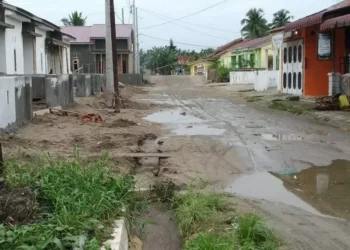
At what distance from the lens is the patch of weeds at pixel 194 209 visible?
605 cm

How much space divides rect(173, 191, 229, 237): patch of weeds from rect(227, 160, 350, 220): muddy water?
100cm

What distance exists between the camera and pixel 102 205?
5.48 metres

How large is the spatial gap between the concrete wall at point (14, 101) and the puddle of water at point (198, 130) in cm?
427

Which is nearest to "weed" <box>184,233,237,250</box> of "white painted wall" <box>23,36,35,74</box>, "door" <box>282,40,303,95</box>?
"door" <box>282,40,303,95</box>

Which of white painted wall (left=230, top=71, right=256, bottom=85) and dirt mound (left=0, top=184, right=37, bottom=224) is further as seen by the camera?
white painted wall (left=230, top=71, right=256, bottom=85)

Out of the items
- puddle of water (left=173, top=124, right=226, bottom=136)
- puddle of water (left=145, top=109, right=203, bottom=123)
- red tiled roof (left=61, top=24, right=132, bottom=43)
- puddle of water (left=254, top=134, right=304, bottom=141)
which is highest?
red tiled roof (left=61, top=24, right=132, bottom=43)

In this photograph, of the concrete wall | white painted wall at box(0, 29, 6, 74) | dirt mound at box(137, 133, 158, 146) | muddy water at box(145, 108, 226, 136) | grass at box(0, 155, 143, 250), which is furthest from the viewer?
white painted wall at box(0, 29, 6, 74)

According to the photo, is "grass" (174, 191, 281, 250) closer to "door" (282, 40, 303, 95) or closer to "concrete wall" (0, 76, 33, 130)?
"concrete wall" (0, 76, 33, 130)

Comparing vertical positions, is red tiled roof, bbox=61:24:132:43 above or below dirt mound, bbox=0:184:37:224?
above

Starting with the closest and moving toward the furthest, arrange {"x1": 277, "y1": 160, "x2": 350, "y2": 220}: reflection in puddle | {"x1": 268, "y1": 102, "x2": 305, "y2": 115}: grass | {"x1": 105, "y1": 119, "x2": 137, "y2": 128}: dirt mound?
{"x1": 277, "y1": 160, "x2": 350, "y2": 220}: reflection in puddle < {"x1": 105, "y1": 119, "x2": 137, "y2": 128}: dirt mound < {"x1": 268, "y1": 102, "x2": 305, "y2": 115}: grass

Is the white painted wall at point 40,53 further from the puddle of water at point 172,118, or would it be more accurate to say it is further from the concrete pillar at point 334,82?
the concrete pillar at point 334,82

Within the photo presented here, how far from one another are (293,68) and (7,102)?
18.2 m

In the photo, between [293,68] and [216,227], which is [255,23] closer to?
[293,68]

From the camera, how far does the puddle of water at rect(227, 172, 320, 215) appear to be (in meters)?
7.31
